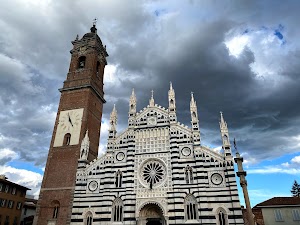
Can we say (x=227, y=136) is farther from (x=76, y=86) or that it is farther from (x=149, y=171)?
(x=76, y=86)

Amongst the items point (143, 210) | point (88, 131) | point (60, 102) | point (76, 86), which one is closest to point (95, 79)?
point (76, 86)

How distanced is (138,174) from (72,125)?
11.3m

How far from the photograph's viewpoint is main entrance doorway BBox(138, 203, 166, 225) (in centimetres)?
2586

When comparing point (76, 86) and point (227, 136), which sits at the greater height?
point (76, 86)

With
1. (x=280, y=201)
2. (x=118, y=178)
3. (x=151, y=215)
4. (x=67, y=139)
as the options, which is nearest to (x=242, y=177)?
(x=151, y=215)

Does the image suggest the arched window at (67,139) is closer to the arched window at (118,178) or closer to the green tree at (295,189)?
the arched window at (118,178)

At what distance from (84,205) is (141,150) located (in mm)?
8593

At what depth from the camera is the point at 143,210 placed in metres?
26.2

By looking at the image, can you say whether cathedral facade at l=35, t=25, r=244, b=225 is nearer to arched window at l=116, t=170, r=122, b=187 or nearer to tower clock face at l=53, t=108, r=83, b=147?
arched window at l=116, t=170, r=122, b=187

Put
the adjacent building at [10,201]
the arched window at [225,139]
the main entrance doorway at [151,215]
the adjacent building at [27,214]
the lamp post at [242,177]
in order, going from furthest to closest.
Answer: the adjacent building at [27,214]
the adjacent building at [10,201]
the arched window at [225,139]
the main entrance doorway at [151,215]
the lamp post at [242,177]

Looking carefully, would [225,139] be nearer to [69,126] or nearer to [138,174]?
[138,174]

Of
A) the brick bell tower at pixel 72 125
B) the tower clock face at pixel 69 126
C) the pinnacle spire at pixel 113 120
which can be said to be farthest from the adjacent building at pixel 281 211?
the tower clock face at pixel 69 126

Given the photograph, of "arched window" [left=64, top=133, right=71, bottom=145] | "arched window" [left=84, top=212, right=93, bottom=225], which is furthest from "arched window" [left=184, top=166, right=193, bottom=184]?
"arched window" [left=64, top=133, right=71, bottom=145]

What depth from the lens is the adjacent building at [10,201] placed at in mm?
36109
